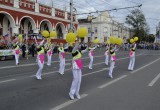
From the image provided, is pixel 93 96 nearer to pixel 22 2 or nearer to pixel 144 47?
pixel 22 2

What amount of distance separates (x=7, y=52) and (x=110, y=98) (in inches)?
819

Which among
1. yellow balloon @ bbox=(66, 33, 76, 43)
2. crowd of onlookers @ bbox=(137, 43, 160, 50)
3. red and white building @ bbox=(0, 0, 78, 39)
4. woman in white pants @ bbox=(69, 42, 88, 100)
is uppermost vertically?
red and white building @ bbox=(0, 0, 78, 39)

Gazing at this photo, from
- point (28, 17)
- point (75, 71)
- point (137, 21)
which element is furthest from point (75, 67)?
point (137, 21)

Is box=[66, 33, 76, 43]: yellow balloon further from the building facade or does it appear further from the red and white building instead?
the building facade

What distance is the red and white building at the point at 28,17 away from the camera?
126 ft

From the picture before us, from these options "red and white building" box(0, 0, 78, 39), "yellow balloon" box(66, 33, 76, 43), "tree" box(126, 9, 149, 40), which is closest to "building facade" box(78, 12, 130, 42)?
"tree" box(126, 9, 149, 40)

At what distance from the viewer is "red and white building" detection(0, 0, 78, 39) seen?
38.5 meters

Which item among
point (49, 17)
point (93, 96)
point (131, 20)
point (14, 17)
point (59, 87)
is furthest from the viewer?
point (131, 20)

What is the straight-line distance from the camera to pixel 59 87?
1154 cm

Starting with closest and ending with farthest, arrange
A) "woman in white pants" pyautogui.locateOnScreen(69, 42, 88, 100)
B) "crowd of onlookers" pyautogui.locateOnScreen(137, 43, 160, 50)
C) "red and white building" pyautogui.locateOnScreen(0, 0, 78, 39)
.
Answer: "woman in white pants" pyautogui.locateOnScreen(69, 42, 88, 100) < "red and white building" pyautogui.locateOnScreen(0, 0, 78, 39) < "crowd of onlookers" pyautogui.locateOnScreen(137, 43, 160, 50)

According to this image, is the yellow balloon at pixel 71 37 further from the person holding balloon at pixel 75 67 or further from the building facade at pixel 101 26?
the building facade at pixel 101 26

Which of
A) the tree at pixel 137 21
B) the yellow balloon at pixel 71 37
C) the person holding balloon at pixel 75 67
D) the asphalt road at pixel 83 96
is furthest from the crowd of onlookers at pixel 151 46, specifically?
the yellow balloon at pixel 71 37

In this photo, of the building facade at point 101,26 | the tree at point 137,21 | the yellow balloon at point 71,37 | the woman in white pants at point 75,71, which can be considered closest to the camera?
the yellow balloon at point 71,37

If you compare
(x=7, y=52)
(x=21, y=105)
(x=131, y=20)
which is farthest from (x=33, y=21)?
(x=131, y=20)
